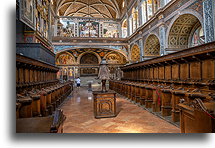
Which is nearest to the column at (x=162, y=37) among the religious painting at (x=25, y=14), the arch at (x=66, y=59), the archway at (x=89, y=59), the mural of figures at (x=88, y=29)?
the religious painting at (x=25, y=14)

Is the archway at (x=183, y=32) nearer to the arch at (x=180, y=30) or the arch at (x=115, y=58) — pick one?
the arch at (x=180, y=30)

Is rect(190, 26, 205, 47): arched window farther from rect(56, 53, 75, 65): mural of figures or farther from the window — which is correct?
rect(56, 53, 75, 65): mural of figures

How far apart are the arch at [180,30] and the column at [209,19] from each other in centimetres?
210

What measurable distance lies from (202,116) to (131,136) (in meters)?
0.86

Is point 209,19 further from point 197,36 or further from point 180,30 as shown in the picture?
point 197,36

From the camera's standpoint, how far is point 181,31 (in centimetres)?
929

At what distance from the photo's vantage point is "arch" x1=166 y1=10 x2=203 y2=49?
27.1 feet

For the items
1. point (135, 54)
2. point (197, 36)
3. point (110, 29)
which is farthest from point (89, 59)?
point (197, 36)

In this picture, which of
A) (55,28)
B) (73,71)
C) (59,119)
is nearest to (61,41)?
(55,28)

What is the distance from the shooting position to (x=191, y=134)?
1669 millimetres

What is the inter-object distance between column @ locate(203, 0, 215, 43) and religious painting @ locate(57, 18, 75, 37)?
58.6 feet

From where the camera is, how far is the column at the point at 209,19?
17.7ft

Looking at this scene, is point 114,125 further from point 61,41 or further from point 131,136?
point 61,41

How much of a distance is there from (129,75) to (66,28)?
44.0 feet
